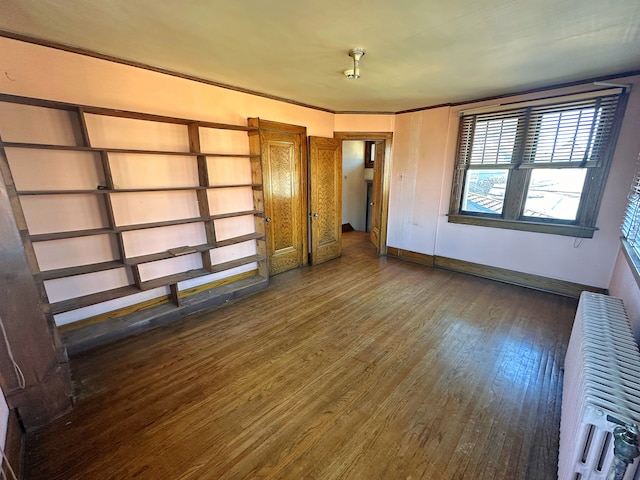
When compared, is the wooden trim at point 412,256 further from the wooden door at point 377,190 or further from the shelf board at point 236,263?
the shelf board at point 236,263

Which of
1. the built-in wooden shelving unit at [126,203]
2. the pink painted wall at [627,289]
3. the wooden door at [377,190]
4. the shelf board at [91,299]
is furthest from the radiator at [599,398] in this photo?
the wooden door at [377,190]

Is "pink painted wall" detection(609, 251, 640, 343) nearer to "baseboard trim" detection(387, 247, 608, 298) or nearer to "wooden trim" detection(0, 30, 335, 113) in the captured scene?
"baseboard trim" detection(387, 247, 608, 298)

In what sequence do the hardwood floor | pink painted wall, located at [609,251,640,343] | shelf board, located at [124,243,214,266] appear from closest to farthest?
the hardwood floor → pink painted wall, located at [609,251,640,343] → shelf board, located at [124,243,214,266]

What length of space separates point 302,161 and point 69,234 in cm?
301

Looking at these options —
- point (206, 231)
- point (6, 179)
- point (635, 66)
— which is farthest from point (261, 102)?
point (635, 66)

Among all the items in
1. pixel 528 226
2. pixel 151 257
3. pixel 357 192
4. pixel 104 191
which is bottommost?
pixel 151 257

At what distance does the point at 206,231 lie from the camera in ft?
11.0

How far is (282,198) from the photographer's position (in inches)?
165

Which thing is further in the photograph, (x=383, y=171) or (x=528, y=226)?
(x=383, y=171)

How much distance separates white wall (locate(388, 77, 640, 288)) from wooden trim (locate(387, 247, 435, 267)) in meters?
0.08

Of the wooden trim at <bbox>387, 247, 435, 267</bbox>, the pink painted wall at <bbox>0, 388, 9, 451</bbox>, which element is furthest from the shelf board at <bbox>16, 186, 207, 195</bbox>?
the wooden trim at <bbox>387, 247, 435, 267</bbox>

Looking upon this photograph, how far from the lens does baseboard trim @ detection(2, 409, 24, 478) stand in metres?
1.42

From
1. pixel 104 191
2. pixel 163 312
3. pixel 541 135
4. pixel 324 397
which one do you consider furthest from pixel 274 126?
pixel 541 135

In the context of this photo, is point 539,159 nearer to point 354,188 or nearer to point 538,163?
point 538,163
